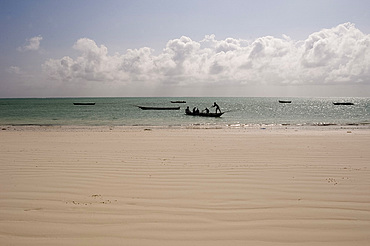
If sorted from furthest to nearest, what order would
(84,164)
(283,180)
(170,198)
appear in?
(84,164) → (283,180) → (170,198)

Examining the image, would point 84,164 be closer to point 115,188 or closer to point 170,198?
point 115,188

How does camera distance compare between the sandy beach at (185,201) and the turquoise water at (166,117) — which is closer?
the sandy beach at (185,201)

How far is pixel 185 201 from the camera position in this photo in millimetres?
4109

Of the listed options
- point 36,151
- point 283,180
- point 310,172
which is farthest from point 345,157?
point 36,151

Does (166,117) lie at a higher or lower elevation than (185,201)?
higher

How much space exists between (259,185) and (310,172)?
5.19 ft

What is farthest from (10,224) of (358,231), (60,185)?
(358,231)

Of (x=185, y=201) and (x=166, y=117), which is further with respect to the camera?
(x=166, y=117)

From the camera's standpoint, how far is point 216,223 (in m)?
3.36

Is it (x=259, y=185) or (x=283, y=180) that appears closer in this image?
(x=259, y=185)

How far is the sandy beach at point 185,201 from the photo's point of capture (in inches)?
122

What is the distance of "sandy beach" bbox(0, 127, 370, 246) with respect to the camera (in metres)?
3.09

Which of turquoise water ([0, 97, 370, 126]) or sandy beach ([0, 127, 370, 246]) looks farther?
turquoise water ([0, 97, 370, 126])

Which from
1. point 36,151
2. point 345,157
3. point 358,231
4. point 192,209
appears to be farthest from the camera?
point 36,151
